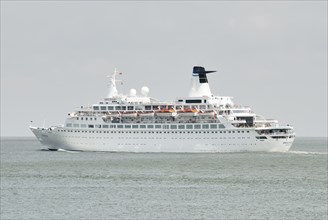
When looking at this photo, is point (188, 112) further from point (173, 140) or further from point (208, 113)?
point (173, 140)

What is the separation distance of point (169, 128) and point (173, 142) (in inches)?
67.3

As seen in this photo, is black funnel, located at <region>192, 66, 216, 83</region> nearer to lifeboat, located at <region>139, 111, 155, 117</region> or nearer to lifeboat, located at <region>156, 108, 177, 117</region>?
lifeboat, located at <region>156, 108, 177, 117</region>

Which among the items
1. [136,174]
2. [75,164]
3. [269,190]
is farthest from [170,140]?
[269,190]

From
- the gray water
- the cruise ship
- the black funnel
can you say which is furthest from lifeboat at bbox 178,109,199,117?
the gray water

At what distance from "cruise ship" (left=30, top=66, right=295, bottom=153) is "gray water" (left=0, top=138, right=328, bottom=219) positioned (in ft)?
26.0

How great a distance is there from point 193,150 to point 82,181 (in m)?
36.6

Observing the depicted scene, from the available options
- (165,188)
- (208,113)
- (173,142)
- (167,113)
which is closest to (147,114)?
(167,113)

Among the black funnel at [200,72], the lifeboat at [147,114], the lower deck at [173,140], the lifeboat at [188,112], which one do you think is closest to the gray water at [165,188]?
the lower deck at [173,140]

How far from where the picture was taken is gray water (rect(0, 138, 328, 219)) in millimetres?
47156

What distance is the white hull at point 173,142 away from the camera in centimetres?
9919

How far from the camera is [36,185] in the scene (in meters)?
61.6

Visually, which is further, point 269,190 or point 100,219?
point 269,190

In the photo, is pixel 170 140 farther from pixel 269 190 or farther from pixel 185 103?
pixel 269 190

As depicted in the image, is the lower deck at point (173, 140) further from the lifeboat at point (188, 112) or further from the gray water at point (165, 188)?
the gray water at point (165, 188)
